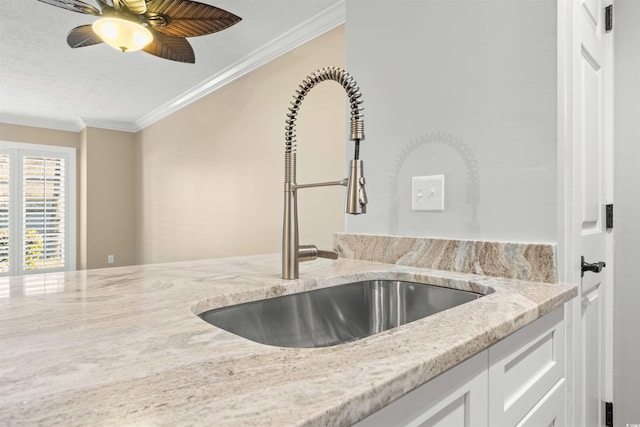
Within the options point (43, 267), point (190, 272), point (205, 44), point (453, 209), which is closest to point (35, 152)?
point (43, 267)

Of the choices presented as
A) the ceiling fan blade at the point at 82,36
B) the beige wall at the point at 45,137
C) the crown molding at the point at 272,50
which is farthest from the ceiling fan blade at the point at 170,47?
the beige wall at the point at 45,137

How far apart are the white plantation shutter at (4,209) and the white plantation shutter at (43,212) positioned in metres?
0.17

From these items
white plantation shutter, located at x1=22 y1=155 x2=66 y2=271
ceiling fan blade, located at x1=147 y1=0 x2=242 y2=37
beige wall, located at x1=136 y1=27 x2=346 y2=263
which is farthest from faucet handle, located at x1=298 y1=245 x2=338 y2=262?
white plantation shutter, located at x1=22 y1=155 x2=66 y2=271

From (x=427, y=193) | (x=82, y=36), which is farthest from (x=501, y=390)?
(x=82, y=36)

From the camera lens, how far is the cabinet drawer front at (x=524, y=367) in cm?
67

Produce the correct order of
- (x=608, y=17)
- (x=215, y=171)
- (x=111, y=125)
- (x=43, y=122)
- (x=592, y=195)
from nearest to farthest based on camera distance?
(x=592, y=195) < (x=608, y=17) < (x=215, y=171) < (x=43, y=122) < (x=111, y=125)

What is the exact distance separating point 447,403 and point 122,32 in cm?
197

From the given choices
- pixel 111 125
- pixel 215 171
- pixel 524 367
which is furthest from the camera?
pixel 111 125

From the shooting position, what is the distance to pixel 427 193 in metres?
1.29

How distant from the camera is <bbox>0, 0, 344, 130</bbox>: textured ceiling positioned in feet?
8.07

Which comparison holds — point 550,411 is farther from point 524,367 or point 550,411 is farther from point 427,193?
point 427,193

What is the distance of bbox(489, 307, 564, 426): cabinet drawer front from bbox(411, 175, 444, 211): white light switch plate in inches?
18.5

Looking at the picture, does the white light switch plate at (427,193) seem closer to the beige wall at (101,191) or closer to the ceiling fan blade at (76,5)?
the ceiling fan blade at (76,5)

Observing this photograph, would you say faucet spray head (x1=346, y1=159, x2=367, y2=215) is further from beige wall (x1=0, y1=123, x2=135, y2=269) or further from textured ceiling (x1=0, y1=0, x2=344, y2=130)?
beige wall (x1=0, y1=123, x2=135, y2=269)
